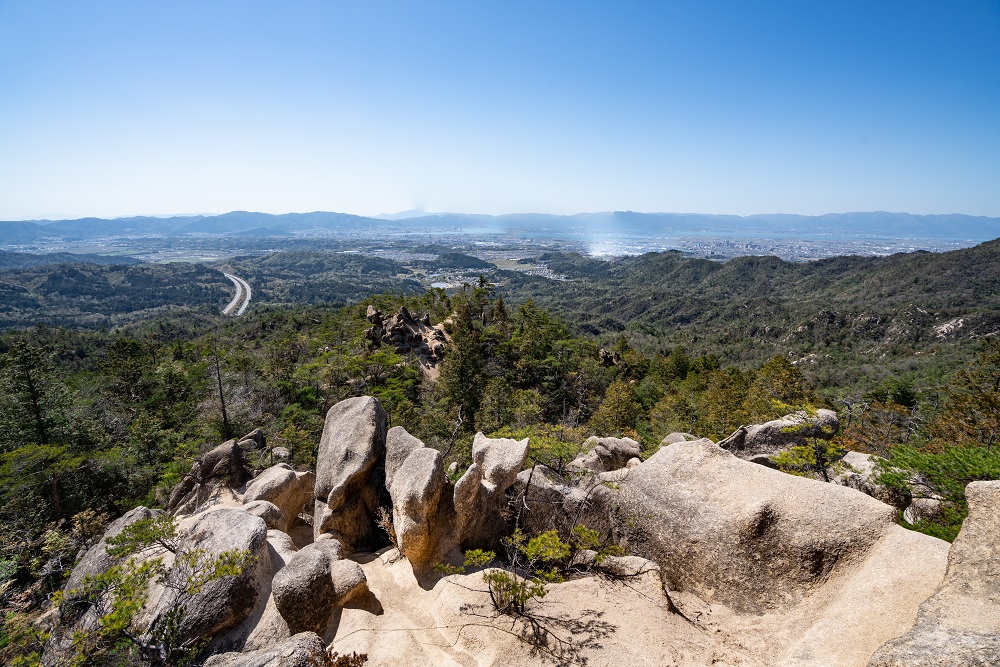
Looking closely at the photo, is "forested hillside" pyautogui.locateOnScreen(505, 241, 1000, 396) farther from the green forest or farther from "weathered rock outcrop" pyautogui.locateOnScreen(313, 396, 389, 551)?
"weathered rock outcrop" pyautogui.locateOnScreen(313, 396, 389, 551)

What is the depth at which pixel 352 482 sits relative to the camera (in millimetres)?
14375

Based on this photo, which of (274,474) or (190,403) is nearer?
(274,474)

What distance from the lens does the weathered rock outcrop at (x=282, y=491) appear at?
15.8 m

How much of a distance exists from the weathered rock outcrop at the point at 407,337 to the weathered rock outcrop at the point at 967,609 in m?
43.6

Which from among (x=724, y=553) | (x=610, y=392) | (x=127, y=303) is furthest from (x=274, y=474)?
(x=127, y=303)

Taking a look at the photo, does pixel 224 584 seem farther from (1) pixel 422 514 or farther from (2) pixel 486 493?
(2) pixel 486 493

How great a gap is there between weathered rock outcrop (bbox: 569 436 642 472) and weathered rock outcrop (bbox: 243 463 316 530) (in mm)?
11487

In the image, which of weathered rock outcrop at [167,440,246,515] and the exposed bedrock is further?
weathered rock outcrop at [167,440,246,515]

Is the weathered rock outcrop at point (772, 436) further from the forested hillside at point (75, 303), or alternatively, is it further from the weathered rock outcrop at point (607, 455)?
the forested hillside at point (75, 303)

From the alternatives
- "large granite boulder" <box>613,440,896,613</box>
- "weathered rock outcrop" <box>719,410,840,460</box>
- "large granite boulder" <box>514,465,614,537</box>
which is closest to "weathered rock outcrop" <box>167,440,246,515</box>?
"large granite boulder" <box>514,465,614,537</box>

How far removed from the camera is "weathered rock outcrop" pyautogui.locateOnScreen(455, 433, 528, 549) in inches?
488

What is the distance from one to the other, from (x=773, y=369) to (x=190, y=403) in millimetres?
51153

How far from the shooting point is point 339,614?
10.3 m

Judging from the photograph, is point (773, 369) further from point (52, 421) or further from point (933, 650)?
point (52, 421)
